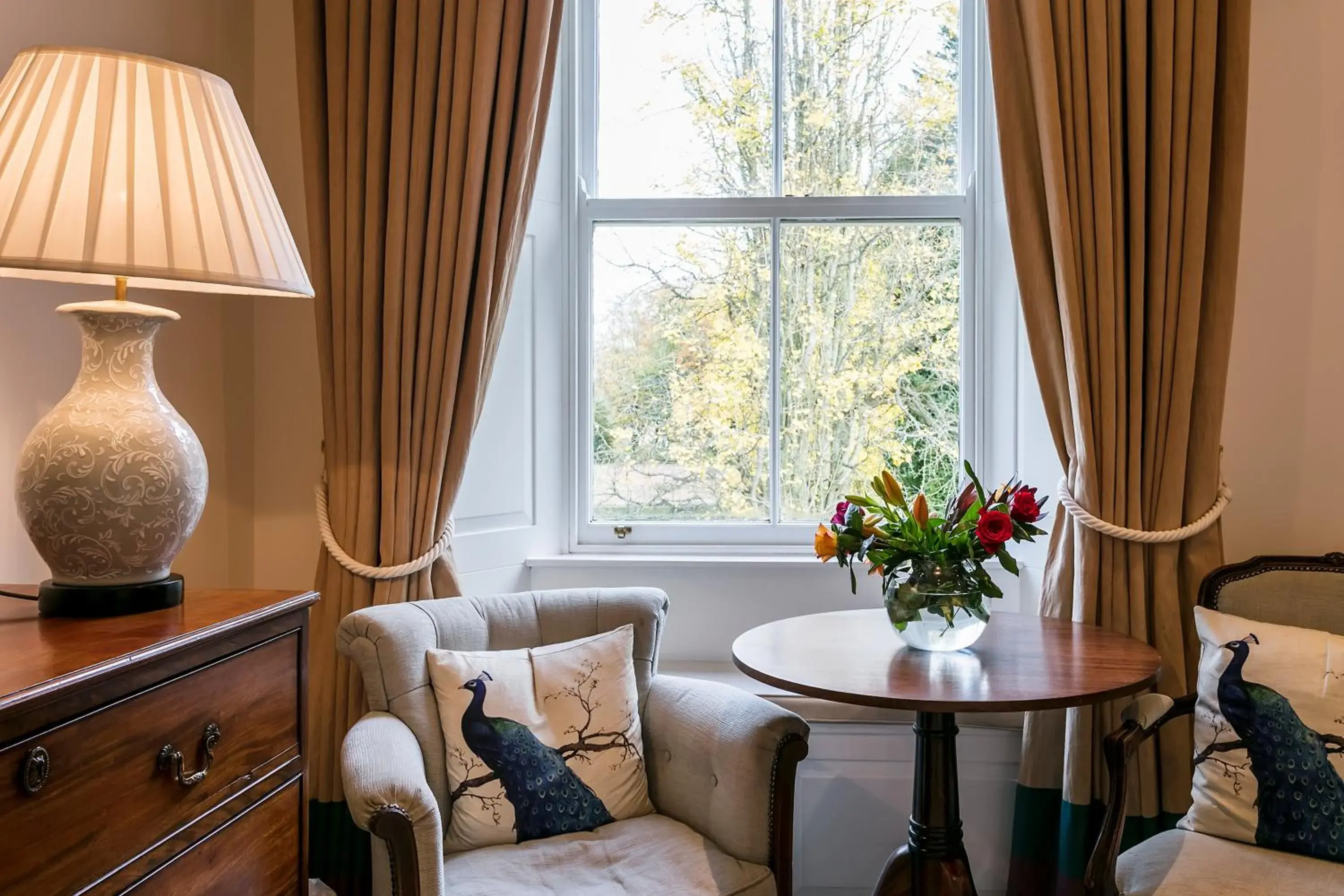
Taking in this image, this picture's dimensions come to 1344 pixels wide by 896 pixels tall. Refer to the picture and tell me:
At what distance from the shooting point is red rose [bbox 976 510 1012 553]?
64.8 inches

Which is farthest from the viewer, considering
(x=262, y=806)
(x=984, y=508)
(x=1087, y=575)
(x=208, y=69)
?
(x=208, y=69)

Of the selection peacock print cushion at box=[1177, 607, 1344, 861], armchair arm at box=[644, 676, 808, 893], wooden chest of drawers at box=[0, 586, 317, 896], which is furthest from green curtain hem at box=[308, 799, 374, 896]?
peacock print cushion at box=[1177, 607, 1344, 861]

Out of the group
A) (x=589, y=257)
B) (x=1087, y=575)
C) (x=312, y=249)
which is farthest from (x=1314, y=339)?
(x=312, y=249)

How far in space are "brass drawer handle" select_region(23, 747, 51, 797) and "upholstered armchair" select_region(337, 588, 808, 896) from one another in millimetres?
578

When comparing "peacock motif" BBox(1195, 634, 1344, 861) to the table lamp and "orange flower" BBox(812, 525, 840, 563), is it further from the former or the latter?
the table lamp

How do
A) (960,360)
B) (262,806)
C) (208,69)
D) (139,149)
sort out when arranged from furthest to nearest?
(960,360) < (208,69) < (262,806) < (139,149)

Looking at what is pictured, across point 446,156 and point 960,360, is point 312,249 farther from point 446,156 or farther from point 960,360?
point 960,360

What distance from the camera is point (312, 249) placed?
2.20 m

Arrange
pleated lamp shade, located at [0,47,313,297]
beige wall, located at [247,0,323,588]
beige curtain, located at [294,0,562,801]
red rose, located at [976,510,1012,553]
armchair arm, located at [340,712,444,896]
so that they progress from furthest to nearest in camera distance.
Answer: beige wall, located at [247,0,323,588], beige curtain, located at [294,0,562,801], red rose, located at [976,510,1012,553], armchair arm, located at [340,712,444,896], pleated lamp shade, located at [0,47,313,297]

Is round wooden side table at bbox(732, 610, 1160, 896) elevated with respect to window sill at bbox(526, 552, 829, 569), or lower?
lower

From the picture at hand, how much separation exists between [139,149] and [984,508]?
1.40 metres

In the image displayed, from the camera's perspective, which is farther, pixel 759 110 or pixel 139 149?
pixel 759 110

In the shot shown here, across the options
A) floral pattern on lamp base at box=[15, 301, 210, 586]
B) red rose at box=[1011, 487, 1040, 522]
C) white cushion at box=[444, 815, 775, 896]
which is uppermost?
floral pattern on lamp base at box=[15, 301, 210, 586]

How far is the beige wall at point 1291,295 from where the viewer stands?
7.09 ft
